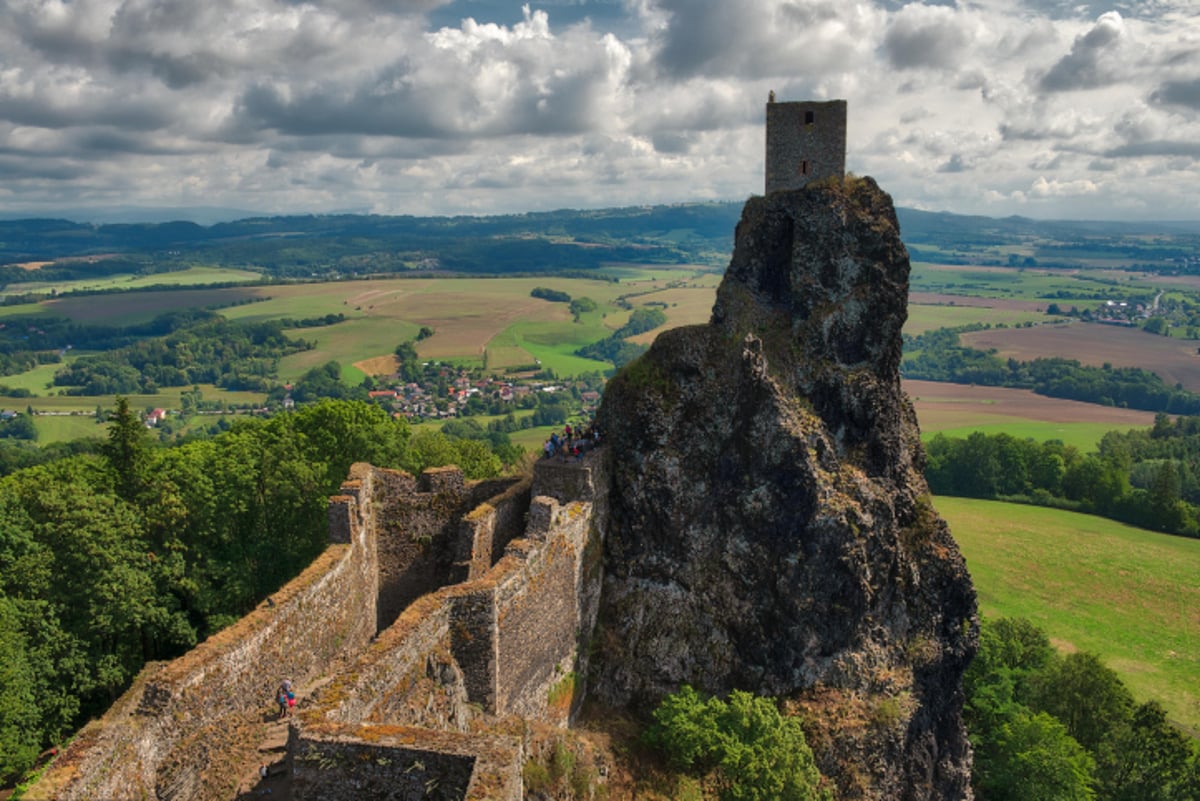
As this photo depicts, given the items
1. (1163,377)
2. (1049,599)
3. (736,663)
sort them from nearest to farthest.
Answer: (736,663), (1049,599), (1163,377)

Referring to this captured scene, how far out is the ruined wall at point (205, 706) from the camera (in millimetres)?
15883

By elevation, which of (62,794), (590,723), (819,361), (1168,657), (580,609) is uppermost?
(819,361)

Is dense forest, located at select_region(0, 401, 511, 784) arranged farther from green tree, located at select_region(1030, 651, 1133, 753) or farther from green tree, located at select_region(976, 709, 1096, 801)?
green tree, located at select_region(1030, 651, 1133, 753)

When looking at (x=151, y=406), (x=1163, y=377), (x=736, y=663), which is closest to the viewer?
(x=736, y=663)

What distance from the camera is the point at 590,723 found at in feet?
96.2

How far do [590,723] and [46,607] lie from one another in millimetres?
18518

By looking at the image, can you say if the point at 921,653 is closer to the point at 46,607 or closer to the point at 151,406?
the point at 46,607

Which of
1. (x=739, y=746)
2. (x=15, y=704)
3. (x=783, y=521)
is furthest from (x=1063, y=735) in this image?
(x=15, y=704)

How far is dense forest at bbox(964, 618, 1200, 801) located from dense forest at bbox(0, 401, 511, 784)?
34.8 meters

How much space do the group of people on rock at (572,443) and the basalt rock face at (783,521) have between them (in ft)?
2.92

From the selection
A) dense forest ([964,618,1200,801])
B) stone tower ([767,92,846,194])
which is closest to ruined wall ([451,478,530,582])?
stone tower ([767,92,846,194])

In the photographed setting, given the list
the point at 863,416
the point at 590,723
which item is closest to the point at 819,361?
the point at 863,416

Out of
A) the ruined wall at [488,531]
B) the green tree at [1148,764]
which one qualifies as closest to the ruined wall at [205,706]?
the ruined wall at [488,531]

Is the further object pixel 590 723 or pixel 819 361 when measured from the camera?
pixel 819 361
